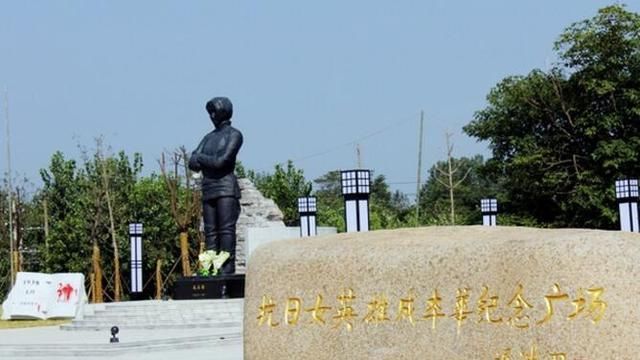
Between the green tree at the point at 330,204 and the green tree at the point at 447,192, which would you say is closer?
the green tree at the point at 330,204

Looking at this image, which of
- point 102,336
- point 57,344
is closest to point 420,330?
point 57,344

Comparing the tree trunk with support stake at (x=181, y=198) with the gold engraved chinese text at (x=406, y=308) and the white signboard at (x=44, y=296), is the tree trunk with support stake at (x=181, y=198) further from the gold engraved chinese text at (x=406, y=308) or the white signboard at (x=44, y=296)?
the gold engraved chinese text at (x=406, y=308)

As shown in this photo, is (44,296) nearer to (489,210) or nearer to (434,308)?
(489,210)

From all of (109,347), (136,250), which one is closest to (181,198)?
(136,250)

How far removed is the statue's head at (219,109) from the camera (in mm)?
15125

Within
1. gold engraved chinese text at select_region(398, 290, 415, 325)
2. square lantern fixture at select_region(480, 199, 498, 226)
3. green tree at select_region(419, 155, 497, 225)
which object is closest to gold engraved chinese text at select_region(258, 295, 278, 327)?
gold engraved chinese text at select_region(398, 290, 415, 325)

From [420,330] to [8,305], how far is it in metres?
13.5

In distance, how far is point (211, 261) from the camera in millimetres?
15031

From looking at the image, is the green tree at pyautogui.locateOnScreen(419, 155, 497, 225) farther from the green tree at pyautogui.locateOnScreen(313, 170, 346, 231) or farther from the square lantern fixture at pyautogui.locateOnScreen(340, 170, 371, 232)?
the square lantern fixture at pyautogui.locateOnScreen(340, 170, 371, 232)

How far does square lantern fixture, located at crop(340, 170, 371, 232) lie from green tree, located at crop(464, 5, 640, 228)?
821 cm

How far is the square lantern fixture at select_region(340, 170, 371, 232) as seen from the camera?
16266 mm

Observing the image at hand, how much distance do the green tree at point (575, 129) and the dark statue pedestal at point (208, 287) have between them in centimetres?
1048

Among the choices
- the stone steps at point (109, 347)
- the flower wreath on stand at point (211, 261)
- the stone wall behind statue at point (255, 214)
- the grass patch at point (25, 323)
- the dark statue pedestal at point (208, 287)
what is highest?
the stone wall behind statue at point (255, 214)

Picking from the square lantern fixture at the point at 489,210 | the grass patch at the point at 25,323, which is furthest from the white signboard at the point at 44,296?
the square lantern fixture at the point at 489,210
